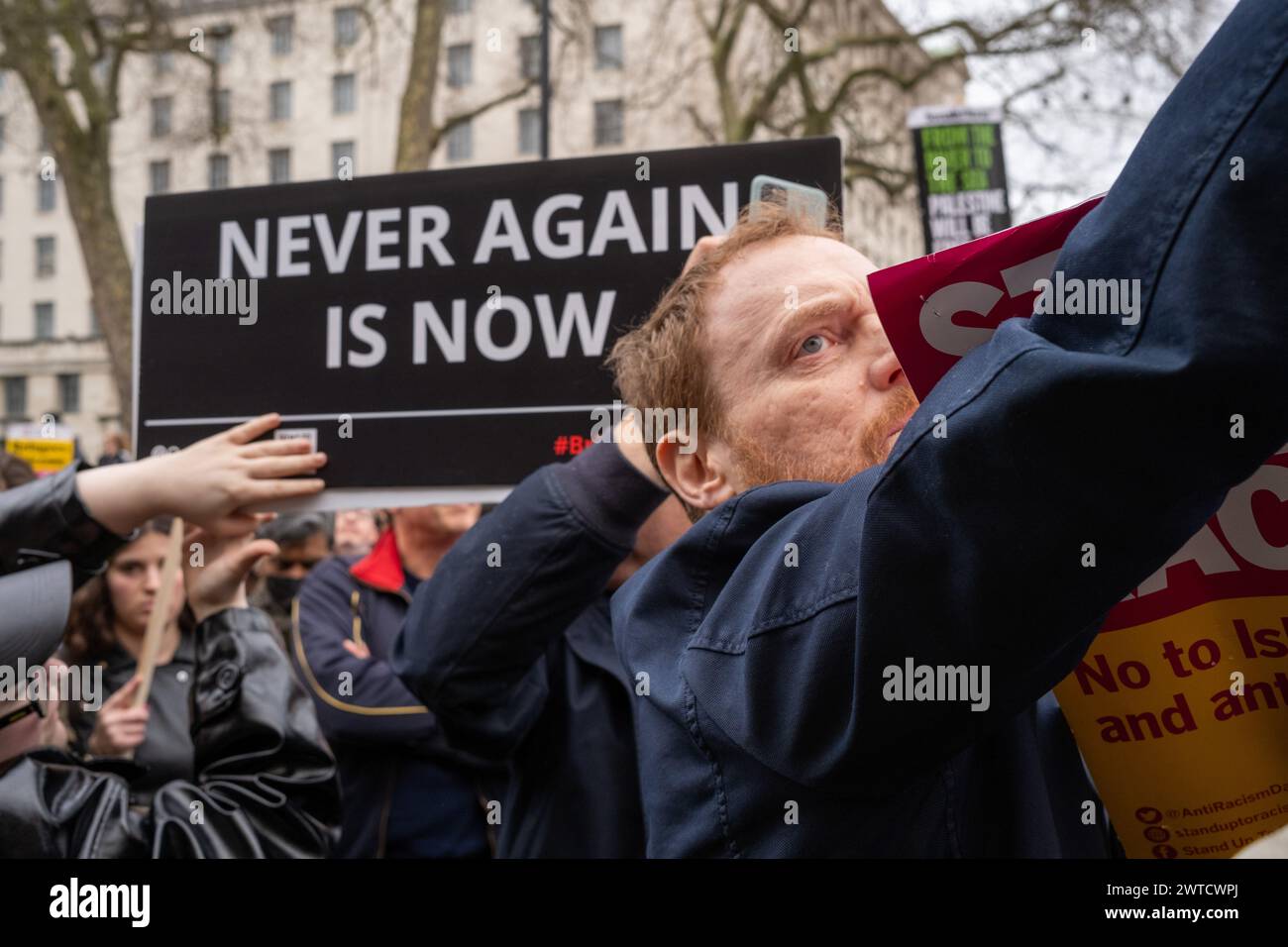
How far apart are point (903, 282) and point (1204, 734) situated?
0.59 meters

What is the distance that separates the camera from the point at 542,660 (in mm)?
2482

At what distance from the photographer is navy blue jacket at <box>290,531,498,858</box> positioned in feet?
10.2

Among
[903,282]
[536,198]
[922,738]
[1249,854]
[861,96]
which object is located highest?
[861,96]

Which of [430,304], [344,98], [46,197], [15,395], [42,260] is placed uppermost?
[344,98]

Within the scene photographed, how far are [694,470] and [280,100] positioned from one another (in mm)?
52735

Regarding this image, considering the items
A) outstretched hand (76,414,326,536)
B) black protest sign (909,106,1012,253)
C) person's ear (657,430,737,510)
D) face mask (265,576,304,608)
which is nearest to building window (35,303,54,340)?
face mask (265,576,304,608)

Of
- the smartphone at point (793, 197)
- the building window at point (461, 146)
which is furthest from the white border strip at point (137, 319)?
the building window at point (461, 146)

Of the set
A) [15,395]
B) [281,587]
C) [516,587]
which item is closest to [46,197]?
[15,395]

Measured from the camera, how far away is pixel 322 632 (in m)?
3.50

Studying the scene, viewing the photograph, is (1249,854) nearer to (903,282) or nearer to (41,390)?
(903,282)

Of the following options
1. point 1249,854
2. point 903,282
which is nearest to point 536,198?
point 903,282
